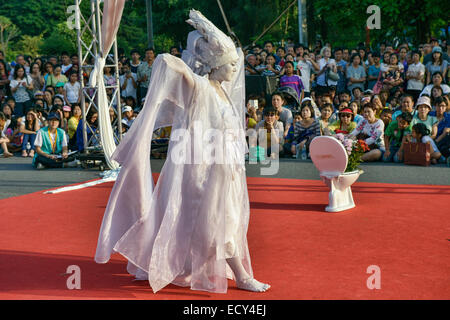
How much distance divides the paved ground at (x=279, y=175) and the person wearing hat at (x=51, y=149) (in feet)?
0.81

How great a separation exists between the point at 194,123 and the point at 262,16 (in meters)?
22.0

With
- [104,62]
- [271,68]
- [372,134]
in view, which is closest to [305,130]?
[372,134]

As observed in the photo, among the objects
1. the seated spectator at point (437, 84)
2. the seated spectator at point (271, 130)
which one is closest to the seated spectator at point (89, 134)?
the seated spectator at point (271, 130)

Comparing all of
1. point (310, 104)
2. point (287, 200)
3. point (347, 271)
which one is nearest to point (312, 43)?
point (310, 104)

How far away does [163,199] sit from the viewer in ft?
12.7

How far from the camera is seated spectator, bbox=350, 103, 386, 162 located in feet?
31.2

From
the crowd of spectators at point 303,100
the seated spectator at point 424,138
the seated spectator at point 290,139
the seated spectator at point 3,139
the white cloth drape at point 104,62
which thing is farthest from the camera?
the seated spectator at point 3,139

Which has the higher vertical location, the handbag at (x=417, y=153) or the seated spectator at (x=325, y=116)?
the seated spectator at (x=325, y=116)

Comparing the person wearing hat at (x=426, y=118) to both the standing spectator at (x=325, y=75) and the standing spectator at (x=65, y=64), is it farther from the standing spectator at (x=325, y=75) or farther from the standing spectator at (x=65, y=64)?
the standing spectator at (x=65, y=64)

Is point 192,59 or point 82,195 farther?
point 82,195

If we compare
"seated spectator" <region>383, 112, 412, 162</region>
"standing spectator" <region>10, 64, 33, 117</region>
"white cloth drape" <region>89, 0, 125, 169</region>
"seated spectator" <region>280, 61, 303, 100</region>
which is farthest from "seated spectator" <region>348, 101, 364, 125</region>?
"standing spectator" <region>10, 64, 33, 117</region>

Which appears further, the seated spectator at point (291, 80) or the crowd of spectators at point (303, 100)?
the seated spectator at point (291, 80)

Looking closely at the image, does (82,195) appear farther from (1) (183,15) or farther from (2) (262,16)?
(1) (183,15)

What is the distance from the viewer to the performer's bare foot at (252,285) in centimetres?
381
